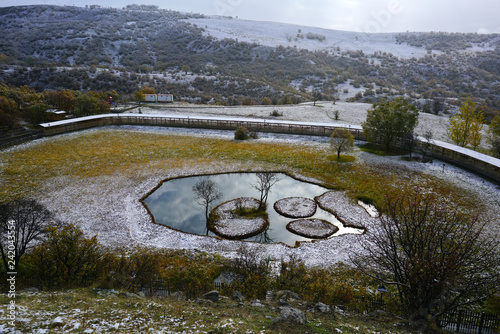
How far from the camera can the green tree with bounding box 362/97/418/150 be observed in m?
41.7

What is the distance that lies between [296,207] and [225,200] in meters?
6.94

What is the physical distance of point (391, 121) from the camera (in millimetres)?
41938

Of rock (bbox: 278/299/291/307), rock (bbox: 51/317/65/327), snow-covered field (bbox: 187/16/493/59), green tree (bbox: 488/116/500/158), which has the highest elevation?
snow-covered field (bbox: 187/16/493/59)

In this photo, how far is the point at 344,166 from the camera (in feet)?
123

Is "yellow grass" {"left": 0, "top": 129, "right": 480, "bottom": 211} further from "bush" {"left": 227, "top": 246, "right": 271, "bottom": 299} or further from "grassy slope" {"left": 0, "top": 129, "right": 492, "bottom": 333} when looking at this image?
"bush" {"left": 227, "top": 246, "right": 271, "bottom": 299}


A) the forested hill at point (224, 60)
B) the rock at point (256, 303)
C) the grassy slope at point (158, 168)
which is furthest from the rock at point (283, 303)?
the forested hill at point (224, 60)

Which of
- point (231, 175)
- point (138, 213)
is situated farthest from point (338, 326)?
point (231, 175)

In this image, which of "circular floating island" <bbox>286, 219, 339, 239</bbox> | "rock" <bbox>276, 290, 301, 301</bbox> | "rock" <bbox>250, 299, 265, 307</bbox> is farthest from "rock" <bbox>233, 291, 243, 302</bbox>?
"circular floating island" <bbox>286, 219, 339, 239</bbox>

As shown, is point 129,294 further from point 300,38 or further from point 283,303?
point 300,38

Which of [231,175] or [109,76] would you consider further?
[109,76]

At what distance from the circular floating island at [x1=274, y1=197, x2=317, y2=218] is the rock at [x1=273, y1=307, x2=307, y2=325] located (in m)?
14.7

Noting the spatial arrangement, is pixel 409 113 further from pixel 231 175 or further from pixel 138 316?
pixel 138 316

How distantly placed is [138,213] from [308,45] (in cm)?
15762

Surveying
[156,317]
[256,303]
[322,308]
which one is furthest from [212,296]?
[322,308]
